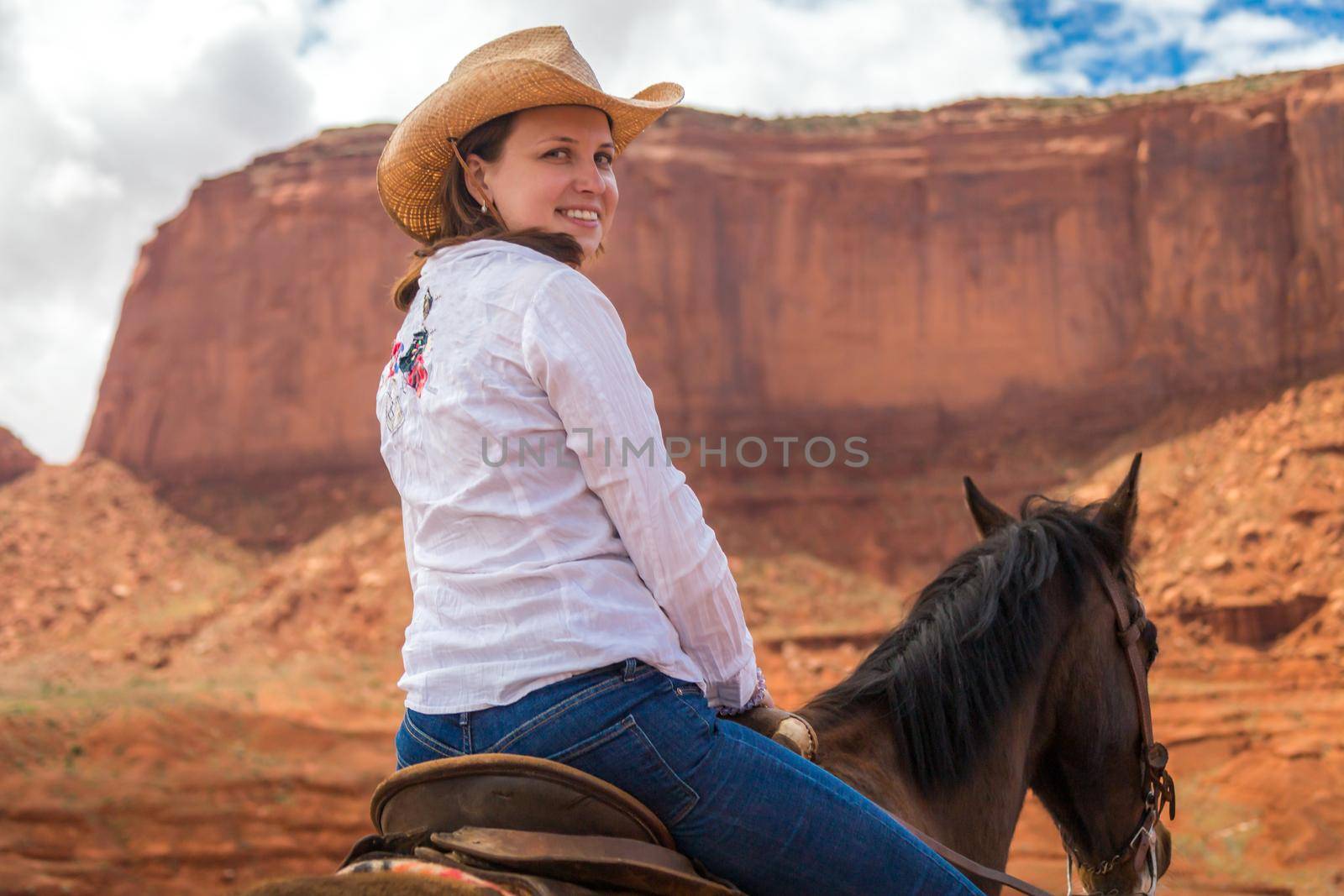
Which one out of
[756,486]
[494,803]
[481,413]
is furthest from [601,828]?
[756,486]

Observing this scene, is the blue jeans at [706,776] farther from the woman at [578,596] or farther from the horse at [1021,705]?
the horse at [1021,705]

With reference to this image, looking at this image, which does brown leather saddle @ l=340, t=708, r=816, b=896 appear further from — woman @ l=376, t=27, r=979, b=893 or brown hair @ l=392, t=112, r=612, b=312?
brown hair @ l=392, t=112, r=612, b=312

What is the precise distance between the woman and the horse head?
0.82 metres

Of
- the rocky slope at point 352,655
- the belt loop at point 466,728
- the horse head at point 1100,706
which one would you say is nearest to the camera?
the belt loop at point 466,728

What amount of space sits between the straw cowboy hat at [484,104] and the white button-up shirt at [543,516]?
1.19 ft

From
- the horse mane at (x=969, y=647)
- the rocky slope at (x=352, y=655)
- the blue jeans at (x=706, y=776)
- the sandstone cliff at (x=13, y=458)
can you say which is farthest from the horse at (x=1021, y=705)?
the sandstone cliff at (x=13, y=458)

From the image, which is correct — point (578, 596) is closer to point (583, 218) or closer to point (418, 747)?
point (418, 747)

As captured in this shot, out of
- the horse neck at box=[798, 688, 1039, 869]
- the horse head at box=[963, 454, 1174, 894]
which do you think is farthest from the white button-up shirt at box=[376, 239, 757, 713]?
the horse head at box=[963, 454, 1174, 894]

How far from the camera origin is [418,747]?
76.2 inches

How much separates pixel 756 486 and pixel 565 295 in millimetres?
27656

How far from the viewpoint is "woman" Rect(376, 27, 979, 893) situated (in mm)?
1790

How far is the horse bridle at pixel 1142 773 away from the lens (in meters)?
2.71

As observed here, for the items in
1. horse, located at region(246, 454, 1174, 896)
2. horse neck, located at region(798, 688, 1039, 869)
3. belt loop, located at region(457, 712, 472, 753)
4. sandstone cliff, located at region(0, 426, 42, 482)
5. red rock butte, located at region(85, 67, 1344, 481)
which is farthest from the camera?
sandstone cliff, located at region(0, 426, 42, 482)

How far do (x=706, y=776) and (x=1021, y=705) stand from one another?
1035 millimetres
